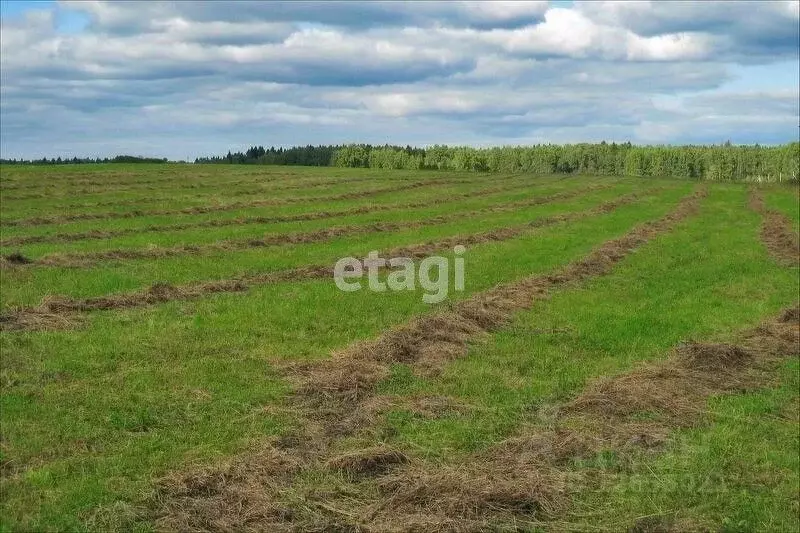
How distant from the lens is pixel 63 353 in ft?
39.6

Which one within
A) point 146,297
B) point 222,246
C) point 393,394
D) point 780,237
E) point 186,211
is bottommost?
point 393,394

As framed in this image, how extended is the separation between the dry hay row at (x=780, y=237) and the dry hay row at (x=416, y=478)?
17.8 m

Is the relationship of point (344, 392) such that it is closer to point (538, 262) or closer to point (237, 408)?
point (237, 408)

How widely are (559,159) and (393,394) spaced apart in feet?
465

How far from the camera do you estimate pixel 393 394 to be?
413 inches

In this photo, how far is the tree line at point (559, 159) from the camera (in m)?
122

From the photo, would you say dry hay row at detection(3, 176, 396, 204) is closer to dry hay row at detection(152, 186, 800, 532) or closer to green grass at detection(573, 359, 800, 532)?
dry hay row at detection(152, 186, 800, 532)

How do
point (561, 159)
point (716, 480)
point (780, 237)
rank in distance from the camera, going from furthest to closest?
1. point (561, 159)
2. point (780, 237)
3. point (716, 480)

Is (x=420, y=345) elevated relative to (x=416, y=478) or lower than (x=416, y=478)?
elevated

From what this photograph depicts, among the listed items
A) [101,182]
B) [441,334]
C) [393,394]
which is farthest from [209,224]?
[101,182]

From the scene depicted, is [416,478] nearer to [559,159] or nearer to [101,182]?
[101,182]

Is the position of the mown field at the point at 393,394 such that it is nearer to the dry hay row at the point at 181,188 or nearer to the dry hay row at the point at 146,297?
the dry hay row at the point at 146,297

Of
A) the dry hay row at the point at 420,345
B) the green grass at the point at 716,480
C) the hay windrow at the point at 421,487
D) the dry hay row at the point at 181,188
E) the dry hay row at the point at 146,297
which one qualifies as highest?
the dry hay row at the point at 181,188

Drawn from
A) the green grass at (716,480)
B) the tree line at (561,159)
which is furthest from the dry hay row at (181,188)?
the tree line at (561,159)
